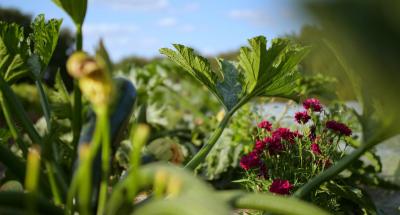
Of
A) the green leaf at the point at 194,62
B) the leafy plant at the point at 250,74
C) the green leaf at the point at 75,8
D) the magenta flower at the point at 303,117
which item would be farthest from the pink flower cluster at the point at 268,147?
the green leaf at the point at 75,8

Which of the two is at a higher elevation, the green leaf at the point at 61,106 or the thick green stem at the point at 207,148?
the green leaf at the point at 61,106

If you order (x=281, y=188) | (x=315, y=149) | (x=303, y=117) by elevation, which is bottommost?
(x=281, y=188)

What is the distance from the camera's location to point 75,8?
1.58m

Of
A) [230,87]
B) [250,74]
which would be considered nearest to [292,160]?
[230,87]

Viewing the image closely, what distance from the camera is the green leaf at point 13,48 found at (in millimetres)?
2197

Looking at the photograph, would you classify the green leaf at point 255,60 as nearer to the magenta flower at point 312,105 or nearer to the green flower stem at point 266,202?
the magenta flower at point 312,105

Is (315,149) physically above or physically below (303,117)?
below

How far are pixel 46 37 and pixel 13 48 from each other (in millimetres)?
170

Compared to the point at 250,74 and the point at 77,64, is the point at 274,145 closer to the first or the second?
the point at 250,74

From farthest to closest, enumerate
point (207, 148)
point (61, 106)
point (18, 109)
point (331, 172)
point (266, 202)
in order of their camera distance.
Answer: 1. point (61, 106)
2. point (207, 148)
3. point (18, 109)
4. point (331, 172)
5. point (266, 202)

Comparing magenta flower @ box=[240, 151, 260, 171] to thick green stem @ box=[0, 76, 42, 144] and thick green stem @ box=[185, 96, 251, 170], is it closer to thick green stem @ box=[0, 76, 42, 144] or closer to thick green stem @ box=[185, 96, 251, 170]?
thick green stem @ box=[185, 96, 251, 170]

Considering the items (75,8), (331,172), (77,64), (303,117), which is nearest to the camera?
(77,64)

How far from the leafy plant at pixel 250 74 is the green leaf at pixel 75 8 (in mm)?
637

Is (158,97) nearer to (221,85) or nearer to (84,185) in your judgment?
(221,85)
